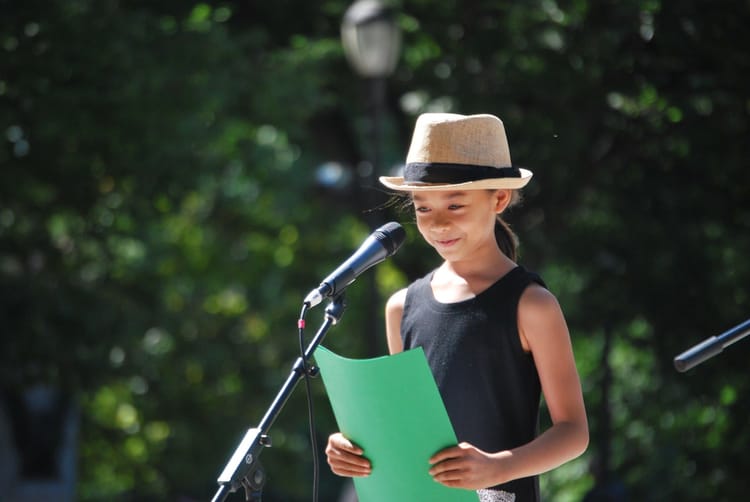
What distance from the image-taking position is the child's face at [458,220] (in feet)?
7.80

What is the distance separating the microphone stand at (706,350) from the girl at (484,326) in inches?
8.9

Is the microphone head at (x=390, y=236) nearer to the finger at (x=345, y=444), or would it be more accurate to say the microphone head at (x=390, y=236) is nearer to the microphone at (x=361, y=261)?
the microphone at (x=361, y=261)

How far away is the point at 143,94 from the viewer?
6.78 m

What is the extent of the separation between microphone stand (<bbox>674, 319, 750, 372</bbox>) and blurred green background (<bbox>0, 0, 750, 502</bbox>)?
0.94 metres

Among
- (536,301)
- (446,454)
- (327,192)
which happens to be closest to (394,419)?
(446,454)

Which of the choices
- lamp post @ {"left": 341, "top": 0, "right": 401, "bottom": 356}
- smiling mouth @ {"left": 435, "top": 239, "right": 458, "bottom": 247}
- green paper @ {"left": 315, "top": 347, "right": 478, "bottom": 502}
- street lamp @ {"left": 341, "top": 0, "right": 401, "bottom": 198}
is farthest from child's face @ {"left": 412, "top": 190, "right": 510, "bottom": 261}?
street lamp @ {"left": 341, "top": 0, "right": 401, "bottom": 198}

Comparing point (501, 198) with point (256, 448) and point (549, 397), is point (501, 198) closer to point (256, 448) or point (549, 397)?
point (549, 397)

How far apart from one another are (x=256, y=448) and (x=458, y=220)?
642 mm

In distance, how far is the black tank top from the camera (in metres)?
2.32

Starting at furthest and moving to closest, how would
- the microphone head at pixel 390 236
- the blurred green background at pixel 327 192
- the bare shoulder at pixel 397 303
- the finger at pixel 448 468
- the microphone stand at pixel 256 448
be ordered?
1. the blurred green background at pixel 327 192
2. the bare shoulder at pixel 397 303
3. the microphone head at pixel 390 236
4. the microphone stand at pixel 256 448
5. the finger at pixel 448 468

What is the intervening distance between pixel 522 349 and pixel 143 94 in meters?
4.92

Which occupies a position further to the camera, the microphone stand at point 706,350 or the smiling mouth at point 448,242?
the smiling mouth at point 448,242

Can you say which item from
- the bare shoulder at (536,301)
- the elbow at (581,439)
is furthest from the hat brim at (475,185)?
the elbow at (581,439)

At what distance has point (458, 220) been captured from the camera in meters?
2.38
